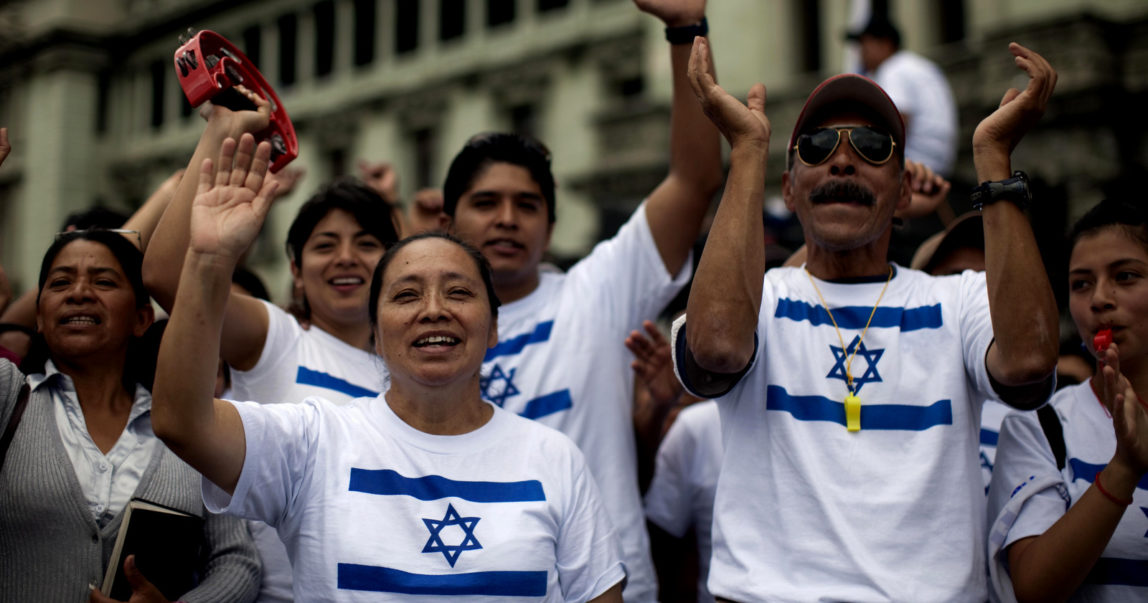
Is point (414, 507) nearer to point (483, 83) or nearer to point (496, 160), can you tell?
point (496, 160)

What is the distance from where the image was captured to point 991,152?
8.03 feet

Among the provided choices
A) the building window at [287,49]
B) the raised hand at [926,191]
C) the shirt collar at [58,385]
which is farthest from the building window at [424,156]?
the shirt collar at [58,385]

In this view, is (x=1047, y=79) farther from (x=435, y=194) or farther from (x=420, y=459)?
(x=435, y=194)

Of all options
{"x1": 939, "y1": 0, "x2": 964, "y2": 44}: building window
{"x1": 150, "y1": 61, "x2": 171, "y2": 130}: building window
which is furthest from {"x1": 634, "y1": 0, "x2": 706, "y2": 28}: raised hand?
{"x1": 150, "y1": 61, "x2": 171, "y2": 130}: building window

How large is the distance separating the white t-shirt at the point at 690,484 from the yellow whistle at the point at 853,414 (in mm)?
1493

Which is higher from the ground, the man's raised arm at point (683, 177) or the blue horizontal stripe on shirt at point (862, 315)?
the man's raised arm at point (683, 177)

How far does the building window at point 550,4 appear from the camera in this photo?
20.2 m

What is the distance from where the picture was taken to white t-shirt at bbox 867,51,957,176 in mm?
6168

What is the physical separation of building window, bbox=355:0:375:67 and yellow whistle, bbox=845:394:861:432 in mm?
23238

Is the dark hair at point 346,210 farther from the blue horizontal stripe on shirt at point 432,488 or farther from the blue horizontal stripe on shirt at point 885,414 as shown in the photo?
the blue horizontal stripe on shirt at point 885,414

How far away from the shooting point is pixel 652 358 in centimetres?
327

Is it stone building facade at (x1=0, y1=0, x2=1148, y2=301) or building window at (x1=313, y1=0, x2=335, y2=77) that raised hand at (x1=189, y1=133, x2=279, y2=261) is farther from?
building window at (x1=313, y1=0, x2=335, y2=77)

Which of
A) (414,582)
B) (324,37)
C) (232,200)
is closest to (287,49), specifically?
(324,37)

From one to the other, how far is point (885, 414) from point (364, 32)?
2383cm
